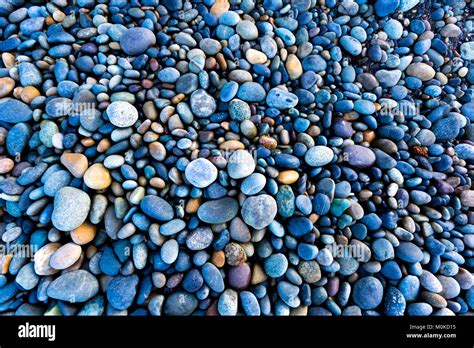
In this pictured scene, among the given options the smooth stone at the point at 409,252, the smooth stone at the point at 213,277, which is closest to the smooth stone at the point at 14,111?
the smooth stone at the point at 213,277

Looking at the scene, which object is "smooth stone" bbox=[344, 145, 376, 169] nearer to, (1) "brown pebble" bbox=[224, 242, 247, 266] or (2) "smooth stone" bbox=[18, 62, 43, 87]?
(1) "brown pebble" bbox=[224, 242, 247, 266]

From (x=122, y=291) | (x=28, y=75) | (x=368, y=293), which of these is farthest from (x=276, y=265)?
(x=28, y=75)

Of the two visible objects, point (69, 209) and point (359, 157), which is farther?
point (359, 157)

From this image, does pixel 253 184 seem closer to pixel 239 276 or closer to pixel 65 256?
pixel 239 276

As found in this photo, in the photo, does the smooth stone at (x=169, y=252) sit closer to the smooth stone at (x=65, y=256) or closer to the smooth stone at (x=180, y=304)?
the smooth stone at (x=180, y=304)

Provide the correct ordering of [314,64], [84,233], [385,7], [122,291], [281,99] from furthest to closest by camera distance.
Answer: [385,7], [314,64], [281,99], [84,233], [122,291]

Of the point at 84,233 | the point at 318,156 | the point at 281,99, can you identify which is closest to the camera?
the point at 84,233

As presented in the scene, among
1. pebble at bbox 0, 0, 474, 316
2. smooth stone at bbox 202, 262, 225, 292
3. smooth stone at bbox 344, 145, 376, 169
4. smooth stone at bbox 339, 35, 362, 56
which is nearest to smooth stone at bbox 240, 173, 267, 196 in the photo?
pebble at bbox 0, 0, 474, 316

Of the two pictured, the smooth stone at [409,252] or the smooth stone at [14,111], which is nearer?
the smooth stone at [409,252]

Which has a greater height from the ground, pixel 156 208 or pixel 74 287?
pixel 156 208
